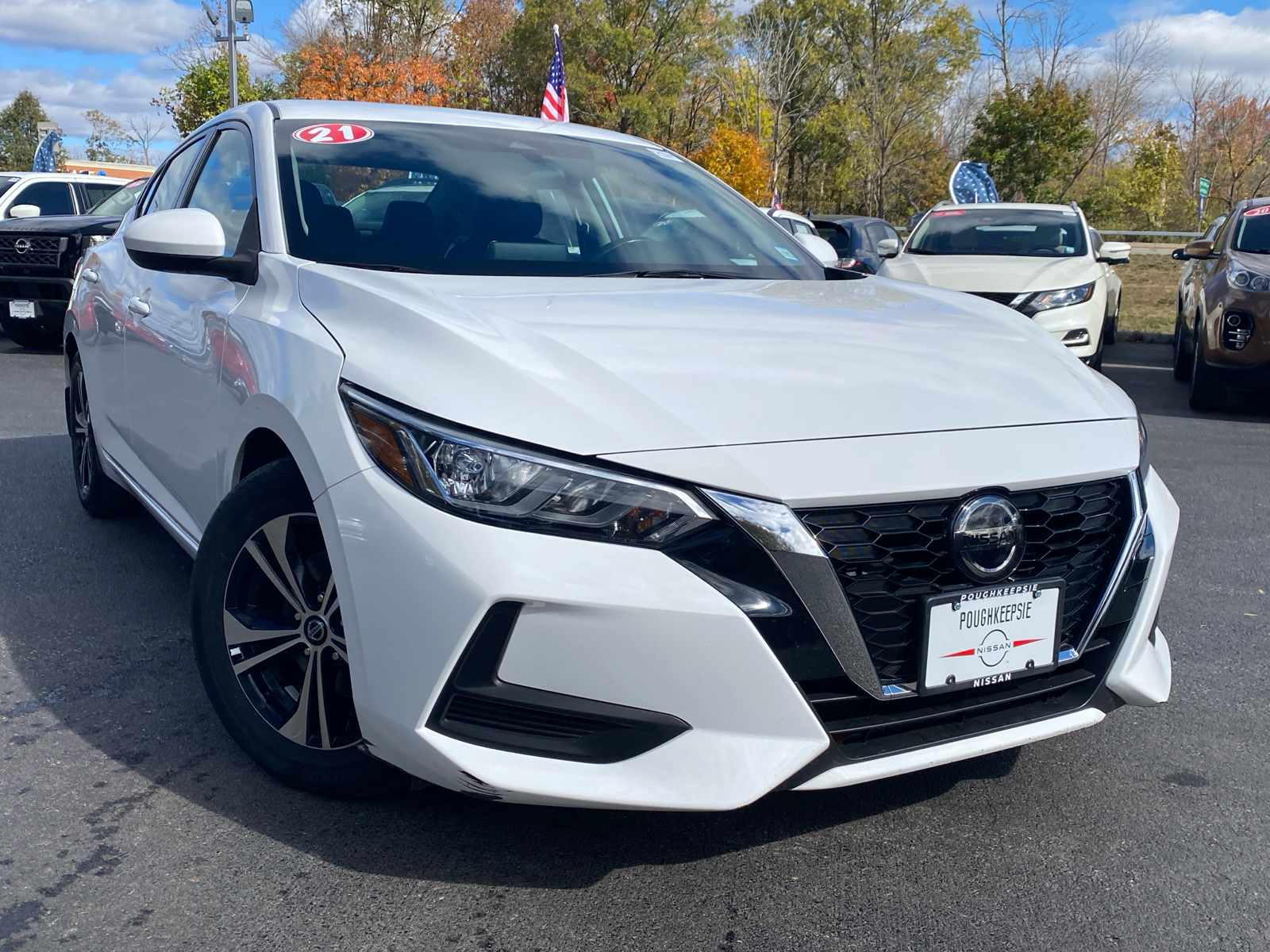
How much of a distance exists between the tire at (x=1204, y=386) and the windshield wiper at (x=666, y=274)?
664cm

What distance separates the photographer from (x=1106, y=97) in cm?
3700

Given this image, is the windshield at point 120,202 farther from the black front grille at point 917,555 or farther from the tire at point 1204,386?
the black front grille at point 917,555

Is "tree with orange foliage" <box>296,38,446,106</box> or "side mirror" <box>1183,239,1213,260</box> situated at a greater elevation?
"tree with orange foliage" <box>296,38,446,106</box>

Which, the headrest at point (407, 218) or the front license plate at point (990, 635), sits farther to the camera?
the headrest at point (407, 218)

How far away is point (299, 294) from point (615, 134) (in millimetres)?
1978

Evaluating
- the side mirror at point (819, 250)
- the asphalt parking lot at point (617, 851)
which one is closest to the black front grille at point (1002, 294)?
the side mirror at point (819, 250)

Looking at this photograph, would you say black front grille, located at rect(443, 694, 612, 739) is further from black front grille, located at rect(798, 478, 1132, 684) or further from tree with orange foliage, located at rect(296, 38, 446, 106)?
tree with orange foliage, located at rect(296, 38, 446, 106)

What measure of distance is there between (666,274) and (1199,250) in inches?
297

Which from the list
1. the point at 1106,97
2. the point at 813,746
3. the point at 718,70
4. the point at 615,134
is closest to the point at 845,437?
the point at 813,746

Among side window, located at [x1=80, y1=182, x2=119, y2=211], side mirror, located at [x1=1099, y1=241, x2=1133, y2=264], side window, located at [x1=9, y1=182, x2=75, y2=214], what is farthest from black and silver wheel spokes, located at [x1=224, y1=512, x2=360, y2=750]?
side window, located at [x1=80, y1=182, x2=119, y2=211]

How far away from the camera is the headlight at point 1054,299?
906 centimetres

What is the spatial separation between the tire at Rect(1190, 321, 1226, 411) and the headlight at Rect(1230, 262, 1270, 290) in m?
0.50

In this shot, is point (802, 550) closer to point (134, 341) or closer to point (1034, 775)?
point (1034, 775)

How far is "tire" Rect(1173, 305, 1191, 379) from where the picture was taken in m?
10.4
